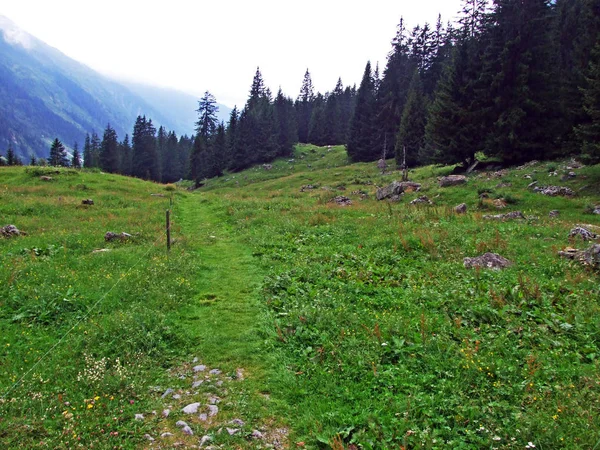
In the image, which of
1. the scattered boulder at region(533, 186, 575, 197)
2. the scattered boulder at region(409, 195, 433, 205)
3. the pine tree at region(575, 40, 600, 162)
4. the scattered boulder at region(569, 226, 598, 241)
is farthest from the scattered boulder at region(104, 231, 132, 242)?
the pine tree at region(575, 40, 600, 162)

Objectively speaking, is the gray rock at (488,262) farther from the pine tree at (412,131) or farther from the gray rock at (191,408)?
the pine tree at (412,131)

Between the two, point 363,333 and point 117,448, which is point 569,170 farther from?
point 117,448

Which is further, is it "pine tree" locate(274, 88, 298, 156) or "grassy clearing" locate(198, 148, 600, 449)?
"pine tree" locate(274, 88, 298, 156)

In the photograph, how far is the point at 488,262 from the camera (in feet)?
38.8

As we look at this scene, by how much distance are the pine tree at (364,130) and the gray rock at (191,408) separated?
66706mm

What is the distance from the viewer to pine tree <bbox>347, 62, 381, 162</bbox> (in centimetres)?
6975

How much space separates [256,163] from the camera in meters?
84.2

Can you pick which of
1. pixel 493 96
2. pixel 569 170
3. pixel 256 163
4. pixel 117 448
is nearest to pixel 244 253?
pixel 117 448

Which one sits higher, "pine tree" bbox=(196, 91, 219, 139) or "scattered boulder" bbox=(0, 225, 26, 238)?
"pine tree" bbox=(196, 91, 219, 139)

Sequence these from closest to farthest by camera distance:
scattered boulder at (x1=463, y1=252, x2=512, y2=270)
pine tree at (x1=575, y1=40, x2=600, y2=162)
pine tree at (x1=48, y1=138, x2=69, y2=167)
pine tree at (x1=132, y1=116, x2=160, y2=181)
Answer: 1. scattered boulder at (x1=463, y1=252, x2=512, y2=270)
2. pine tree at (x1=575, y1=40, x2=600, y2=162)
3. pine tree at (x1=48, y1=138, x2=69, y2=167)
4. pine tree at (x1=132, y1=116, x2=160, y2=181)

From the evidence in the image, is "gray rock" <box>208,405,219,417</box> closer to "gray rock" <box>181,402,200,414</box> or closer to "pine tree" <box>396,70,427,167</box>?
"gray rock" <box>181,402,200,414</box>

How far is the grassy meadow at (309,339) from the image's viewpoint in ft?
18.1

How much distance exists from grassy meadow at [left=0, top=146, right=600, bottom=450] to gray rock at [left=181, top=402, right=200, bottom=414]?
7.4 inches

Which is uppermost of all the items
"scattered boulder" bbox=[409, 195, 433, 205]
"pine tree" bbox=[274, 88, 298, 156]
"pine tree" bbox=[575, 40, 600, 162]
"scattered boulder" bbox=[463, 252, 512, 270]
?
"pine tree" bbox=[274, 88, 298, 156]
